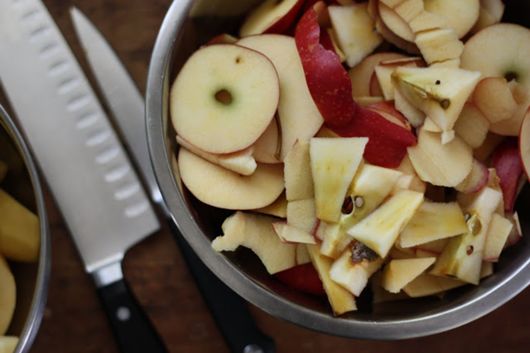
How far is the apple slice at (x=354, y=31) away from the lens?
30.6 inches

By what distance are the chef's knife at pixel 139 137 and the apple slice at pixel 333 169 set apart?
0.26 meters

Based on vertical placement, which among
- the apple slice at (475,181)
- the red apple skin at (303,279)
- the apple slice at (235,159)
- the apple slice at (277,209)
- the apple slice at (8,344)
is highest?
the apple slice at (235,159)

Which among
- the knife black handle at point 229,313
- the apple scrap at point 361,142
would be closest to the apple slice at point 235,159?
the apple scrap at point 361,142

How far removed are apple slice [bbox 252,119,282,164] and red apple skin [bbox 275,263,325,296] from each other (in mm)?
126

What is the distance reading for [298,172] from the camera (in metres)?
0.73

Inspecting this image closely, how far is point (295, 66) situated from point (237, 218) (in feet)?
0.59

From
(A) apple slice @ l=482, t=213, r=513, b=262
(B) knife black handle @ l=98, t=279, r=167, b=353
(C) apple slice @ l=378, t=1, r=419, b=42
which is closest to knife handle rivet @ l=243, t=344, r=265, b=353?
(B) knife black handle @ l=98, t=279, r=167, b=353

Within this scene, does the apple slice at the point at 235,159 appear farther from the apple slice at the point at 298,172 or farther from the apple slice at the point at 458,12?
the apple slice at the point at 458,12

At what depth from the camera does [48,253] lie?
78 cm

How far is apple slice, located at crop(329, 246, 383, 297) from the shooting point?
2.35ft

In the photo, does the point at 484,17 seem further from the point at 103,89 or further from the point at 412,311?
the point at 103,89

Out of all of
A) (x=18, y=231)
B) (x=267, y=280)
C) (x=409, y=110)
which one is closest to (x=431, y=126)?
(x=409, y=110)

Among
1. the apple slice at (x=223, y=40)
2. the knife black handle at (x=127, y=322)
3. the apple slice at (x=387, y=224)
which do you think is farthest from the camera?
the knife black handle at (x=127, y=322)

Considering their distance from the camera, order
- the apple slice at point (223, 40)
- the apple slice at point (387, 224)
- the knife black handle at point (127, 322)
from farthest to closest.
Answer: the knife black handle at point (127, 322)
the apple slice at point (223, 40)
the apple slice at point (387, 224)
